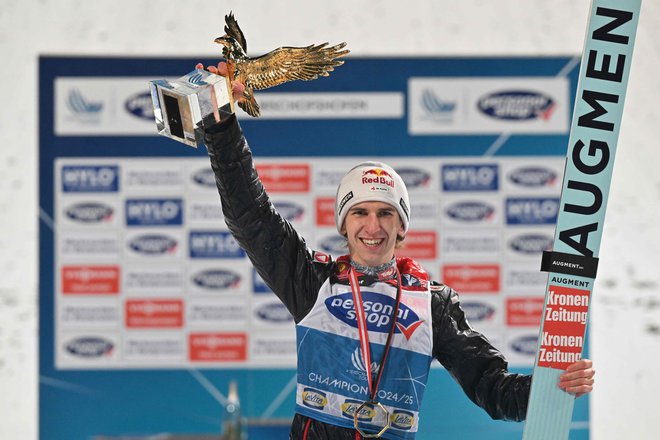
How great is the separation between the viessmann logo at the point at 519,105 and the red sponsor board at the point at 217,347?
188 cm

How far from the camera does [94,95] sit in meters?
5.05

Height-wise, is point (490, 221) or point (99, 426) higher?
point (490, 221)

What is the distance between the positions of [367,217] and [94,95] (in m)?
3.11

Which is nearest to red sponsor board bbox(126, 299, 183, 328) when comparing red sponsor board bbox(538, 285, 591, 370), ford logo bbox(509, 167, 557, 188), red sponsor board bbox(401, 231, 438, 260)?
red sponsor board bbox(401, 231, 438, 260)

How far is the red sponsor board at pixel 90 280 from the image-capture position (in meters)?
5.02

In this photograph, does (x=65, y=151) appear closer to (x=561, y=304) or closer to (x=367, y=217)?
(x=367, y=217)

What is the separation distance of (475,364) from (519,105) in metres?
2.96

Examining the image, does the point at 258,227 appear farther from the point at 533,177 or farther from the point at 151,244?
the point at 533,177

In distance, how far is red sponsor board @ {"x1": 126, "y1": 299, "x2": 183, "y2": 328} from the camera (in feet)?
16.5

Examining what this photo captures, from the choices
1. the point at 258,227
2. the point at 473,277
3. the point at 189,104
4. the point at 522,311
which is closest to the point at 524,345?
the point at 522,311

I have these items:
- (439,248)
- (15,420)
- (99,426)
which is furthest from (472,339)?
(15,420)

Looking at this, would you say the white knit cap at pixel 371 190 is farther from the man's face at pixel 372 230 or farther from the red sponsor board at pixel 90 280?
the red sponsor board at pixel 90 280

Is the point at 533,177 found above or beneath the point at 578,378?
above

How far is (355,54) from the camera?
16.8ft
